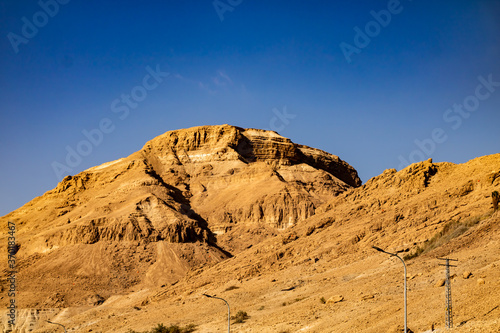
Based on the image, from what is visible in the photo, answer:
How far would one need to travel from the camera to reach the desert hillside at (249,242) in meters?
41.9

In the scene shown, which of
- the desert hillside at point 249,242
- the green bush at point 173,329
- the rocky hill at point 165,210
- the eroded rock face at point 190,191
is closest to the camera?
the desert hillside at point 249,242

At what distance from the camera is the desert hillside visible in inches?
1650

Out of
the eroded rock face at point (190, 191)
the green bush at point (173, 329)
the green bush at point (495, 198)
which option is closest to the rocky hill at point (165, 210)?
the eroded rock face at point (190, 191)

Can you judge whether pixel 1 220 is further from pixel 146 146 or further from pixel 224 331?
pixel 224 331

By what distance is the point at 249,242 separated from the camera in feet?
296

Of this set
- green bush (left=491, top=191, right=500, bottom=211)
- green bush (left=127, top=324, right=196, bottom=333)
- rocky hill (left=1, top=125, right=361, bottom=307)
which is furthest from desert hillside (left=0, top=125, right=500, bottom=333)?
green bush (left=491, top=191, right=500, bottom=211)

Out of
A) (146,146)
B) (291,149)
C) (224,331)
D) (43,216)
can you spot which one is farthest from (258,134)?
(224,331)

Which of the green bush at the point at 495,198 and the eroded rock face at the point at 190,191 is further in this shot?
the eroded rock face at the point at 190,191

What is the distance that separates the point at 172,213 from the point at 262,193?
15952 millimetres

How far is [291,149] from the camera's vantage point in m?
125

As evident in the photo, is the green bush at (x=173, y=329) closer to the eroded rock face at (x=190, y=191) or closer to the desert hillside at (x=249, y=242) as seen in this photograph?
the desert hillside at (x=249, y=242)

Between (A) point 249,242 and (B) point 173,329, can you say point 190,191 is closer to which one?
(A) point 249,242

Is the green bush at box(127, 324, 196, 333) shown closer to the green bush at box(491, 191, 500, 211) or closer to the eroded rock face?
the green bush at box(491, 191, 500, 211)

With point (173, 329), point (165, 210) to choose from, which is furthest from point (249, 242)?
point (173, 329)
